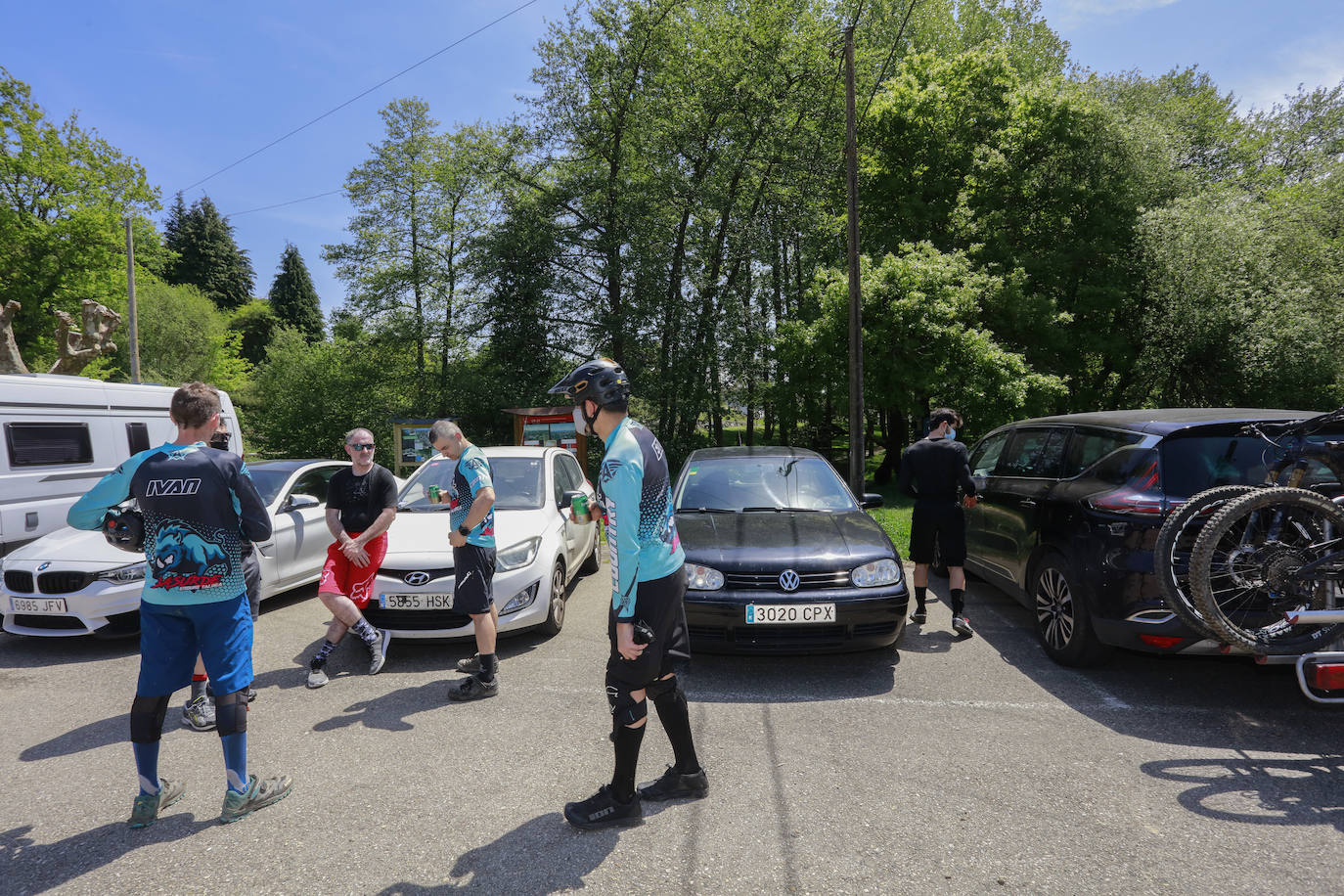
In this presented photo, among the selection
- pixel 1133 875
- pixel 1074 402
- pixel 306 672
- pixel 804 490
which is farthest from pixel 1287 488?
pixel 1074 402

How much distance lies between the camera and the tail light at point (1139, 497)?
4211 millimetres

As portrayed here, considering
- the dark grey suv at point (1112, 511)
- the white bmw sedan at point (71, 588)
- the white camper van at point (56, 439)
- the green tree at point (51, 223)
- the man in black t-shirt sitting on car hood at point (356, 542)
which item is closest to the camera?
the dark grey suv at point (1112, 511)

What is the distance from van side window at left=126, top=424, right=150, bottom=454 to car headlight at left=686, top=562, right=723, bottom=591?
8.04 meters

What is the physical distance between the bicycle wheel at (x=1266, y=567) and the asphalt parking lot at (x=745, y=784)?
0.59 m

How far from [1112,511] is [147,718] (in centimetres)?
534

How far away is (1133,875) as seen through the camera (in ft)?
8.55

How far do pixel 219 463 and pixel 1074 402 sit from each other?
25989 millimetres

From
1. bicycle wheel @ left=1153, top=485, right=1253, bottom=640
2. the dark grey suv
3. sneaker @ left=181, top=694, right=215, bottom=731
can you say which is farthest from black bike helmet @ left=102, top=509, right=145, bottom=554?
the dark grey suv

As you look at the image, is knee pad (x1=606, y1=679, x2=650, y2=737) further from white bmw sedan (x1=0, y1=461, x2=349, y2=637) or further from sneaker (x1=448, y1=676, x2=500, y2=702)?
white bmw sedan (x1=0, y1=461, x2=349, y2=637)

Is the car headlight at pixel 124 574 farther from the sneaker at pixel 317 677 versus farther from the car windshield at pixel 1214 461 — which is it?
the car windshield at pixel 1214 461

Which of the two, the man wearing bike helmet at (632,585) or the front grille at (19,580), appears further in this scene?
the front grille at (19,580)

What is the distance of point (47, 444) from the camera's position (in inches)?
306

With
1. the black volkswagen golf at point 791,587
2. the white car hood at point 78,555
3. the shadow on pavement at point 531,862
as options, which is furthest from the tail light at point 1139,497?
the white car hood at point 78,555

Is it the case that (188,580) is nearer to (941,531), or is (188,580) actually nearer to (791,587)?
(791,587)
